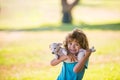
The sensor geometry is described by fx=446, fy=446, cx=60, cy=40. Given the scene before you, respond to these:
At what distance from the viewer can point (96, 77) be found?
16.2 feet

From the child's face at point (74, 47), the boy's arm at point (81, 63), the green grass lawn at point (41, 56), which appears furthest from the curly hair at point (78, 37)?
the green grass lawn at point (41, 56)

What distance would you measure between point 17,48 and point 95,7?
3.82ft

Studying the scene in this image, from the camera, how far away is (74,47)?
4086 mm

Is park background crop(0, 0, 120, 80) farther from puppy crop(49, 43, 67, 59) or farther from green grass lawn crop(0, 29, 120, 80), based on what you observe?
puppy crop(49, 43, 67, 59)

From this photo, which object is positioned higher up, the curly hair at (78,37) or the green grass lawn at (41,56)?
the curly hair at (78,37)

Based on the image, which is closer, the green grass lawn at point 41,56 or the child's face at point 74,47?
the child's face at point 74,47

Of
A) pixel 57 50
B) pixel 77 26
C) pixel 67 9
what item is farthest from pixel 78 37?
pixel 67 9

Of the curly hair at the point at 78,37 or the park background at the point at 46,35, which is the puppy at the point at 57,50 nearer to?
the curly hair at the point at 78,37

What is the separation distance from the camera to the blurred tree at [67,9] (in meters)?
6.37

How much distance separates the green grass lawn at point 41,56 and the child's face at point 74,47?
2.93 feet

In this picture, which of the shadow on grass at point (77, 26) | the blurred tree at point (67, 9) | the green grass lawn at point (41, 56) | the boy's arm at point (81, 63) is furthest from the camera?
the blurred tree at point (67, 9)

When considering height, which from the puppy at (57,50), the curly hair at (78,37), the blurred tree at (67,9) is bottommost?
the puppy at (57,50)

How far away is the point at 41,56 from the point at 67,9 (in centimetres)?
137

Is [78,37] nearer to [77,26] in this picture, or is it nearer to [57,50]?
[57,50]
